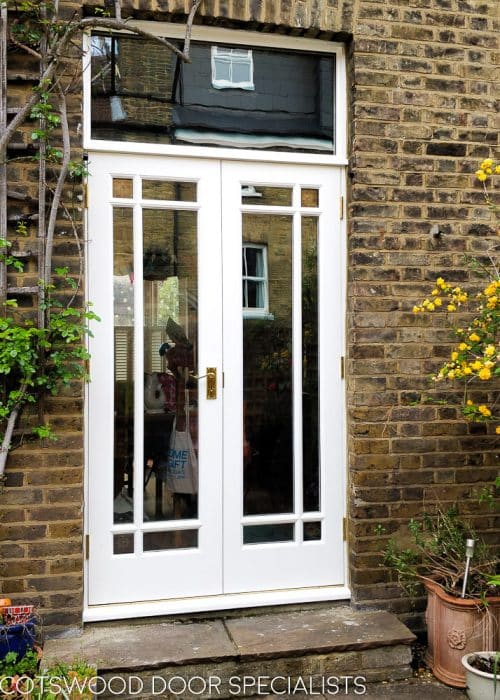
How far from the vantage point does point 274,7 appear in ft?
12.3

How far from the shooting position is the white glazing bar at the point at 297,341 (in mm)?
3961

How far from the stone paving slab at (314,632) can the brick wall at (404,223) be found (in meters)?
0.19

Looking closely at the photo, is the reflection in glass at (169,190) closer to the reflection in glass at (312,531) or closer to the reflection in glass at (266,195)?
the reflection in glass at (266,195)

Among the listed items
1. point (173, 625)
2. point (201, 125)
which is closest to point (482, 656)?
point (173, 625)

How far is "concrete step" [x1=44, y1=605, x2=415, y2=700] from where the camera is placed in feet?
10.7

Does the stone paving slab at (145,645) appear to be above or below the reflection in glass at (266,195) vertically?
below

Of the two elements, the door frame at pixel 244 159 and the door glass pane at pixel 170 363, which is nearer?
the door frame at pixel 244 159

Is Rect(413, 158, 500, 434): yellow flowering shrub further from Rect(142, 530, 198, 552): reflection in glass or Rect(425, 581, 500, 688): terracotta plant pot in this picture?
Rect(142, 530, 198, 552): reflection in glass

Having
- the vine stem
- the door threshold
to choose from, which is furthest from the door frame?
the vine stem

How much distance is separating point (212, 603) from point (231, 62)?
9.82ft

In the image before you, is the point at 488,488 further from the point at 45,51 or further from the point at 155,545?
the point at 45,51

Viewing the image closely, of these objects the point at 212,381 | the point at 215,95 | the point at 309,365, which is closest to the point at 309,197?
the point at 215,95

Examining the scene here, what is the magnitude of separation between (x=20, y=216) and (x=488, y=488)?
2.99 meters

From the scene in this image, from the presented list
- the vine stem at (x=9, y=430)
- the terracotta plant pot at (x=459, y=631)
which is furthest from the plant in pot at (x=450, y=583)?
the vine stem at (x=9, y=430)
